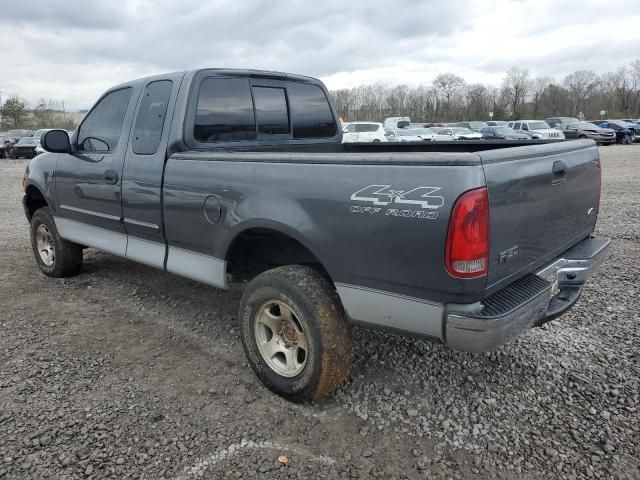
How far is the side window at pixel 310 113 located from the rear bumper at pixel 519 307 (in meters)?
2.44

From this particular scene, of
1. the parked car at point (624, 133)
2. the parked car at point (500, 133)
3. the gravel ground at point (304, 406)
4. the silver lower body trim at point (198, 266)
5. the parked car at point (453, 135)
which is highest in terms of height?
the silver lower body trim at point (198, 266)

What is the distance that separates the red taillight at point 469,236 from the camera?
2.28m

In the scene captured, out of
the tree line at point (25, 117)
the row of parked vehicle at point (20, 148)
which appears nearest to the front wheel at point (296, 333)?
the row of parked vehicle at point (20, 148)

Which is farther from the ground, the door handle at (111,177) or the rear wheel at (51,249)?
the door handle at (111,177)

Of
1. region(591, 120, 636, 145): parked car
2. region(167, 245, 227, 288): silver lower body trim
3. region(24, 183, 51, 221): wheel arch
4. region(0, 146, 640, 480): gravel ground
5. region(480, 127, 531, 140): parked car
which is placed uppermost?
region(24, 183, 51, 221): wheel arch

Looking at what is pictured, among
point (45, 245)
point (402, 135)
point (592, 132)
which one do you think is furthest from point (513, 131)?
point (45, 245)

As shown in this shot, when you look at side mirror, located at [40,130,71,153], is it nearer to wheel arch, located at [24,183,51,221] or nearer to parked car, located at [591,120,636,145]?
wheel arch, located at [24,183,51,221]

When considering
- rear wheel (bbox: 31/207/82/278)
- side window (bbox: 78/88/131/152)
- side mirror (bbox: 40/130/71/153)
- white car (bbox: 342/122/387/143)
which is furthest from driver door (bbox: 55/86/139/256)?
white car (bbox: 342/122/387/143)

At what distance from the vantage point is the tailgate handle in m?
2.88

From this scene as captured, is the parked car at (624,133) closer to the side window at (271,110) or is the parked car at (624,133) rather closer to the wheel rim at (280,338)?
the side window at (271,110)

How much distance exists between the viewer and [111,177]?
4.18 m

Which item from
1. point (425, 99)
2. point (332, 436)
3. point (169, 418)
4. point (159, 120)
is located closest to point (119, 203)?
point (159, 120)

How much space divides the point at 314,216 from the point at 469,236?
0.84 metres

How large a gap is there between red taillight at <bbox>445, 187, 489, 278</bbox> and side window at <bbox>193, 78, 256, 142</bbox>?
224 cm
